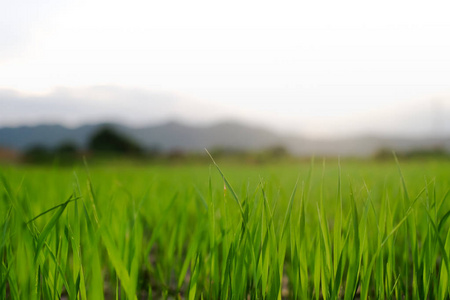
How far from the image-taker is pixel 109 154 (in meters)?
26.3

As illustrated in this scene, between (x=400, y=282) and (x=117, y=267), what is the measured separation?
84cm

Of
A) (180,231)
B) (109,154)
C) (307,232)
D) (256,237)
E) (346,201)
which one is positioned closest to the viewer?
(256,237)

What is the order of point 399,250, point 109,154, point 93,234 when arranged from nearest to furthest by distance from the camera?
point 93,234
point 399,250
point 109,154

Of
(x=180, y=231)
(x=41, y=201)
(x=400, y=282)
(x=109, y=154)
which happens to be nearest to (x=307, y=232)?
(x=400, y=282)

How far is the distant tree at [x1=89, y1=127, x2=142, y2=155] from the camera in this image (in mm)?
27734

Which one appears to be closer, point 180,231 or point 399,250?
point 180,231

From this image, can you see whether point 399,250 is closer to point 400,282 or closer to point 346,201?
point 400,282

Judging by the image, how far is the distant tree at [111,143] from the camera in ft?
91.0

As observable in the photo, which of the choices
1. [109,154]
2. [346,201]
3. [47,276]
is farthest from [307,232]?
[109,154]

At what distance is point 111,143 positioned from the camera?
1109 inches

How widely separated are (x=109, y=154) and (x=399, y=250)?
26017 mm

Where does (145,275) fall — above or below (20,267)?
below

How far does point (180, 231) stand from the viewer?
1538 mm

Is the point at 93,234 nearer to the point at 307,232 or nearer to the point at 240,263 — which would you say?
the point at 240,263
